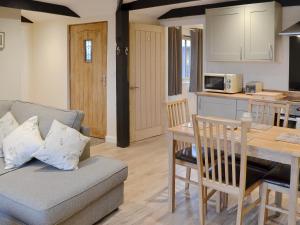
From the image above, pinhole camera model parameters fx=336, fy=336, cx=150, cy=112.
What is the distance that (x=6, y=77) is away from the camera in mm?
5258

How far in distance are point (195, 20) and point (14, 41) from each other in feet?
9.64

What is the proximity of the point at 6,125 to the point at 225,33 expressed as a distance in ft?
10.8

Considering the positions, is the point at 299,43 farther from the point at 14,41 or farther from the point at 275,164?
the point at 14,41

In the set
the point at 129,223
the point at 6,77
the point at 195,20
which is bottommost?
the point at 129,223

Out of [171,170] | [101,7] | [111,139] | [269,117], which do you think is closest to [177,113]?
[171,170]

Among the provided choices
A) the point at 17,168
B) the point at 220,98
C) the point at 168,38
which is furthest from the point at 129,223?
the point at 168,38

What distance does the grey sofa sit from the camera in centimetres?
231

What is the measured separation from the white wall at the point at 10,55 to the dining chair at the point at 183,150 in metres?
3.09

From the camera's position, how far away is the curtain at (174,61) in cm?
661

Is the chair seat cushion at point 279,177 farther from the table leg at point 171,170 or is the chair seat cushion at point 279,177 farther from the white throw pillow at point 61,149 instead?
the white throw pillow at point 61,149

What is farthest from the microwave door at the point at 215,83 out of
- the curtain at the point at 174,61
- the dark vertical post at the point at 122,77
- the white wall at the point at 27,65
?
the white wall at the point at 27,65

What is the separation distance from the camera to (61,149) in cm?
281

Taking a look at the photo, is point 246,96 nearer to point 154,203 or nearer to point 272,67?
point 272,67

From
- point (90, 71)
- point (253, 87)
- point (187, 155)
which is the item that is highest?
point (90, 71)
